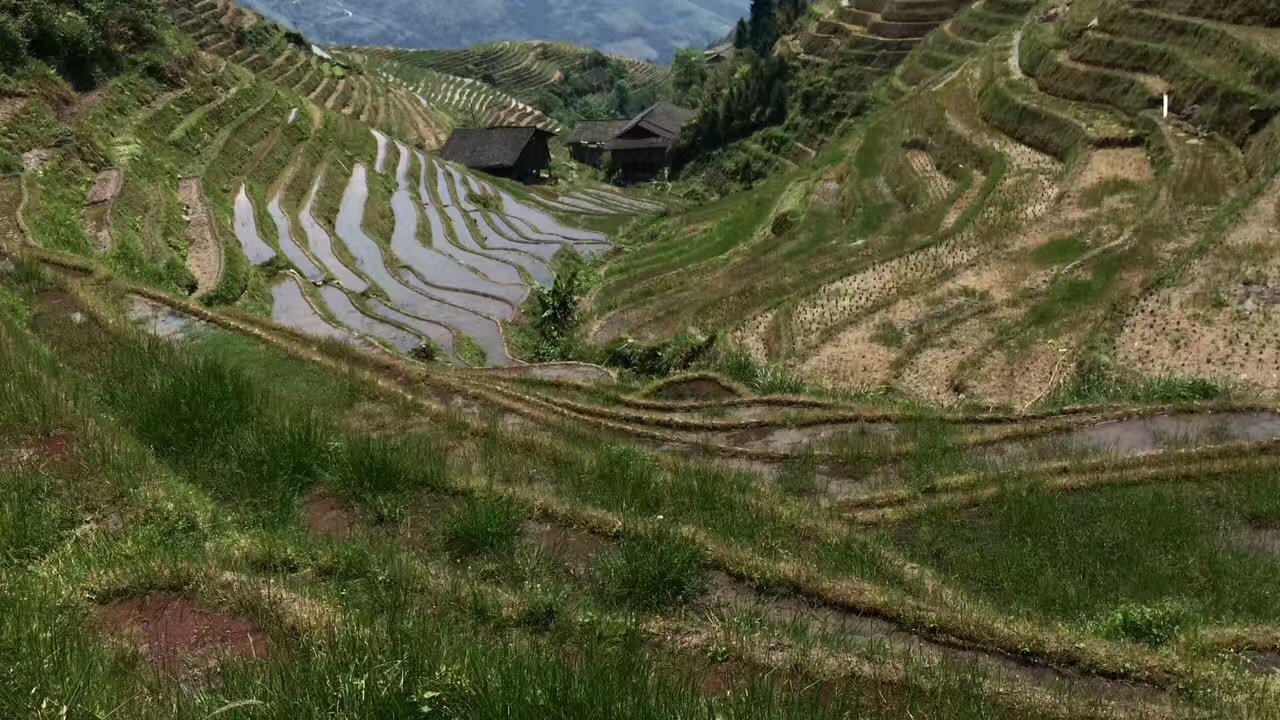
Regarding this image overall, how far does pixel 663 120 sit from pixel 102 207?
5251 cm

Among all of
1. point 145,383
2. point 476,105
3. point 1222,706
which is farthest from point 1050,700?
point 476,105

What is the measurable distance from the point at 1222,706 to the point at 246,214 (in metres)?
28.5

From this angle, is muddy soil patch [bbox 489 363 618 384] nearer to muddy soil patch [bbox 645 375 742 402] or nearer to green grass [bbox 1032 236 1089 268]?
muddy soil patch [bbox 645 375 742 402]

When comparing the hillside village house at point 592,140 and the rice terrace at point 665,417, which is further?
the hillside village house at point 592,140

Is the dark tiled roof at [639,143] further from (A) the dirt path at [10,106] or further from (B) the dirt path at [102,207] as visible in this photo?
(A) the dirt path at [10,106]

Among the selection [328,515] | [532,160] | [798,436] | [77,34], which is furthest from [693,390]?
[532,160]

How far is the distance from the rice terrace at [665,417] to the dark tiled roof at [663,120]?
3234 cm

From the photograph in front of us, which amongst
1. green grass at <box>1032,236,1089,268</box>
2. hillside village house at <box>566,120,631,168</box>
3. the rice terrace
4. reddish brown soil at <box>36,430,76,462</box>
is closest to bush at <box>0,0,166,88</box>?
the rice terrace

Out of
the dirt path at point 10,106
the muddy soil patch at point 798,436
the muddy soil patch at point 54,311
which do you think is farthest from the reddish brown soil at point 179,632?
the dirt path at point 10,106

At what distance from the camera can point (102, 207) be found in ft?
63.3

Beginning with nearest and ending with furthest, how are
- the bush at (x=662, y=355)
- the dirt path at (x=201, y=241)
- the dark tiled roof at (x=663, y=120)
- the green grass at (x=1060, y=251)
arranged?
1. the bush at (x=662, y=355)
2. the green grass at (x=1060, y=251)
3. the dirt path at (x=201, y=241)
4. the dark tiled roof at (x=663, y=120)

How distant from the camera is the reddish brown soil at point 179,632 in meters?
3.74

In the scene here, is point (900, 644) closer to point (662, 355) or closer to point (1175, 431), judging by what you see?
point (1175, 431)

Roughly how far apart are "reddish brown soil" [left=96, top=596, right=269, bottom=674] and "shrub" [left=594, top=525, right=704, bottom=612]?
2.06 meters
